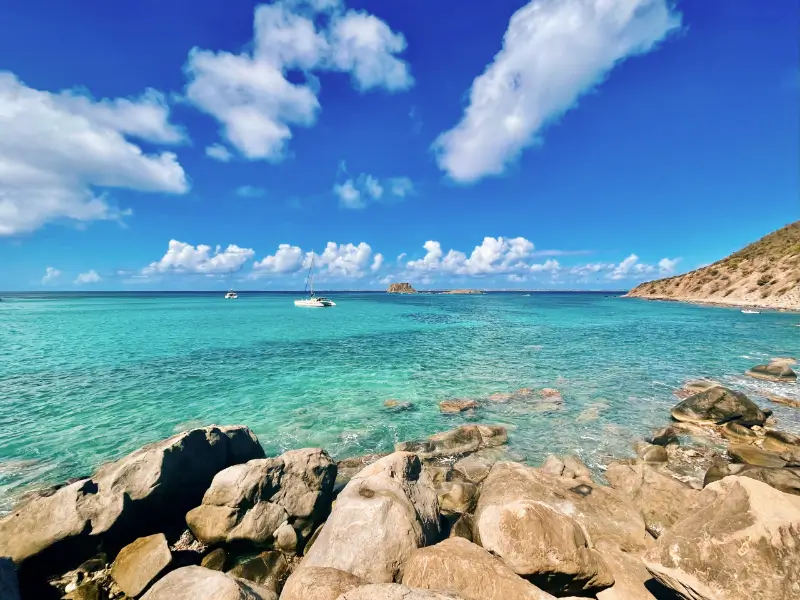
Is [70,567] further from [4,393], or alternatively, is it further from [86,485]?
[4,393]

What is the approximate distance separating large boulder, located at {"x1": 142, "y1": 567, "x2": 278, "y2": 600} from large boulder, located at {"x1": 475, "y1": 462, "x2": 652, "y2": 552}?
519 cm

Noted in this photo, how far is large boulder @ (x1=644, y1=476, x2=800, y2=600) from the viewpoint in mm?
5047

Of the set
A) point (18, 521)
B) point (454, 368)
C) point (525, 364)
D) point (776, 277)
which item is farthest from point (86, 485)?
point (776, 277)

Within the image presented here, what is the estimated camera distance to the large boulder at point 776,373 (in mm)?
22422

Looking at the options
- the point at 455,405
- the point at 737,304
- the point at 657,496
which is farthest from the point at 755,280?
the point at 657,496

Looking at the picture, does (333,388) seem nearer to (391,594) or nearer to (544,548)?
(544,548)

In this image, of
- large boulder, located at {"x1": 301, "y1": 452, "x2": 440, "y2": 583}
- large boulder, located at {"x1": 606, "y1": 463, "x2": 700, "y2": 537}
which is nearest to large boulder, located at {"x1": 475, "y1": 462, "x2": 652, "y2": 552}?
large boulder, located at {"x1": 606, "y1": 463, "x2": 700, "y2": 537}

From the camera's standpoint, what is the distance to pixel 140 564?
23.7 feet

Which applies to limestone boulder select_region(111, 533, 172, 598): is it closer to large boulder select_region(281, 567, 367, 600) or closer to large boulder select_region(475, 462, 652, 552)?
large boulder select_region(281, 567, 367, 600)

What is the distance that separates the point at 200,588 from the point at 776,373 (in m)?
33.1

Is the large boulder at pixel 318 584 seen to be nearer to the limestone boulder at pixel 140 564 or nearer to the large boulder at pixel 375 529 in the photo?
the large boulder at pixel 375 529

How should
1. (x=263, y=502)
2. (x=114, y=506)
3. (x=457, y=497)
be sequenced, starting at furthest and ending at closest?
(x=457, y=497) < (x=263, y=502) < (x=114, y=506)

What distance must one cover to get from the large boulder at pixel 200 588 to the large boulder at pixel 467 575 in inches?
103

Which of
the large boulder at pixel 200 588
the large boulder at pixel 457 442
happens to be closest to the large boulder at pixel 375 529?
the large boulder at pixel 200 588
